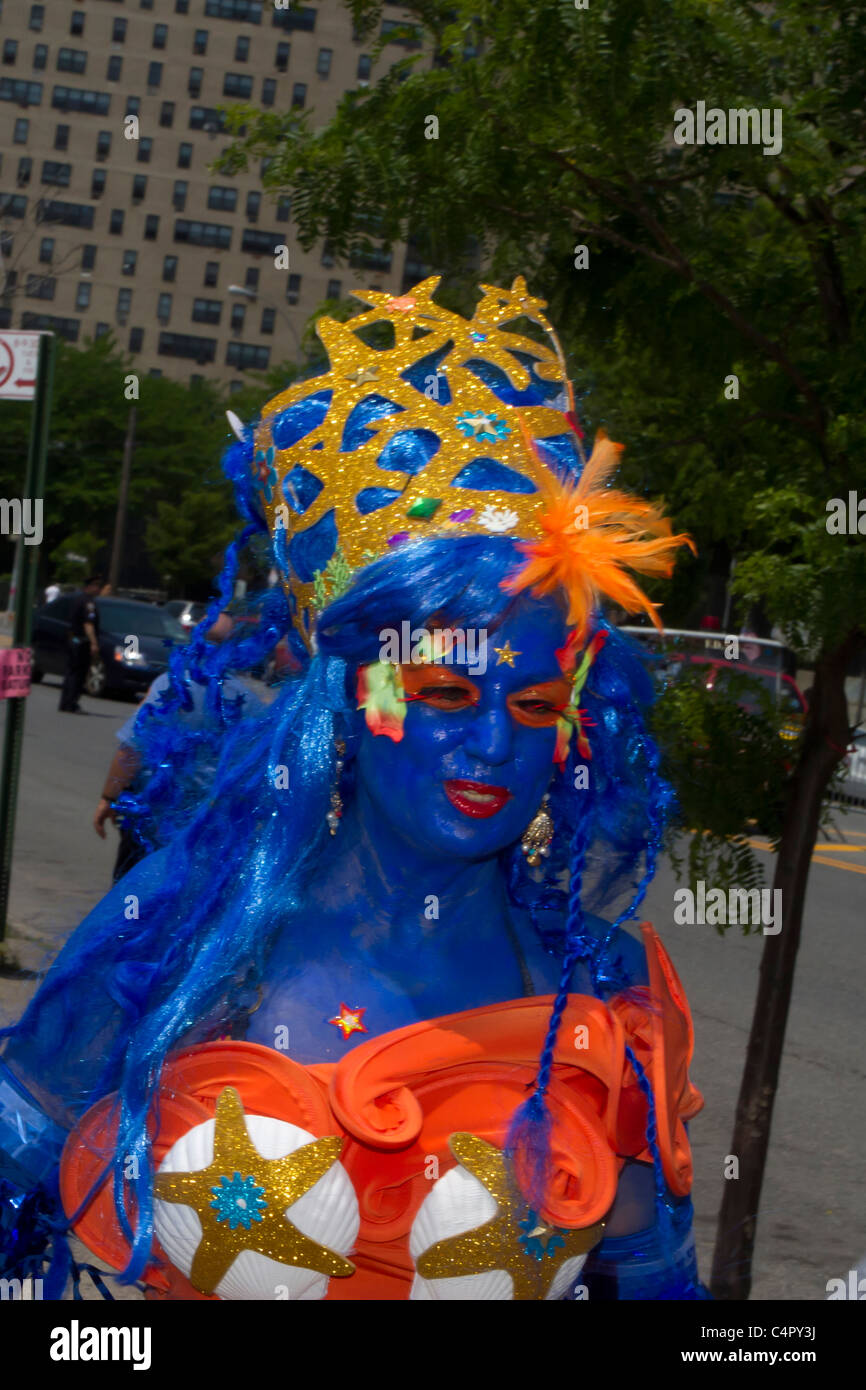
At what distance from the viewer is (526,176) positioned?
279 centimetres

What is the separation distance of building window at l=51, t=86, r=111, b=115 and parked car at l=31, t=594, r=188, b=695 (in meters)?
53.4

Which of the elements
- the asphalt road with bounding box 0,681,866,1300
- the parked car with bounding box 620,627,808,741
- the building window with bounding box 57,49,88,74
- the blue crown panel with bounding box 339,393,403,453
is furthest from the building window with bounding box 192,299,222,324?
the blue crown panel with bounding box 339,393,403,453

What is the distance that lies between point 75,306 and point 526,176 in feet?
237

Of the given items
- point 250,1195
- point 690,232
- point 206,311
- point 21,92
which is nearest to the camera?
point 250,1195

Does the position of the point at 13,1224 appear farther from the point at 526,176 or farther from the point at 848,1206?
the point at 848,1206

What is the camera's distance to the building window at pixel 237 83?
68.3 m

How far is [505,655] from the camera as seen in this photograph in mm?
1739

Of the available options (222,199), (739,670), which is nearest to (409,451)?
(739,670)

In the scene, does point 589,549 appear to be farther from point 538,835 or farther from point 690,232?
point 690,232

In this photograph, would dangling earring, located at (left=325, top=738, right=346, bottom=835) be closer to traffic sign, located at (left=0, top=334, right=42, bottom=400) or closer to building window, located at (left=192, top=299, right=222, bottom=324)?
traffic sign, located at (left=0, top=334, right=42, bottom=400)

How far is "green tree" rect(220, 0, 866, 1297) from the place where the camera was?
2594 mm

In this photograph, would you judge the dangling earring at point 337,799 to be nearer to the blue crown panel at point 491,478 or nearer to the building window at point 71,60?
the blue crown panel at point 491,478

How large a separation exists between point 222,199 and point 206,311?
518 centimetres

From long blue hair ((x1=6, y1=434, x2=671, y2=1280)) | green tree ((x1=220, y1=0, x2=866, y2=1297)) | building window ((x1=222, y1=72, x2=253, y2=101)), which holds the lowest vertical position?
long blue hair ((x1=6, y1=434, x2=671, y2=1280))
